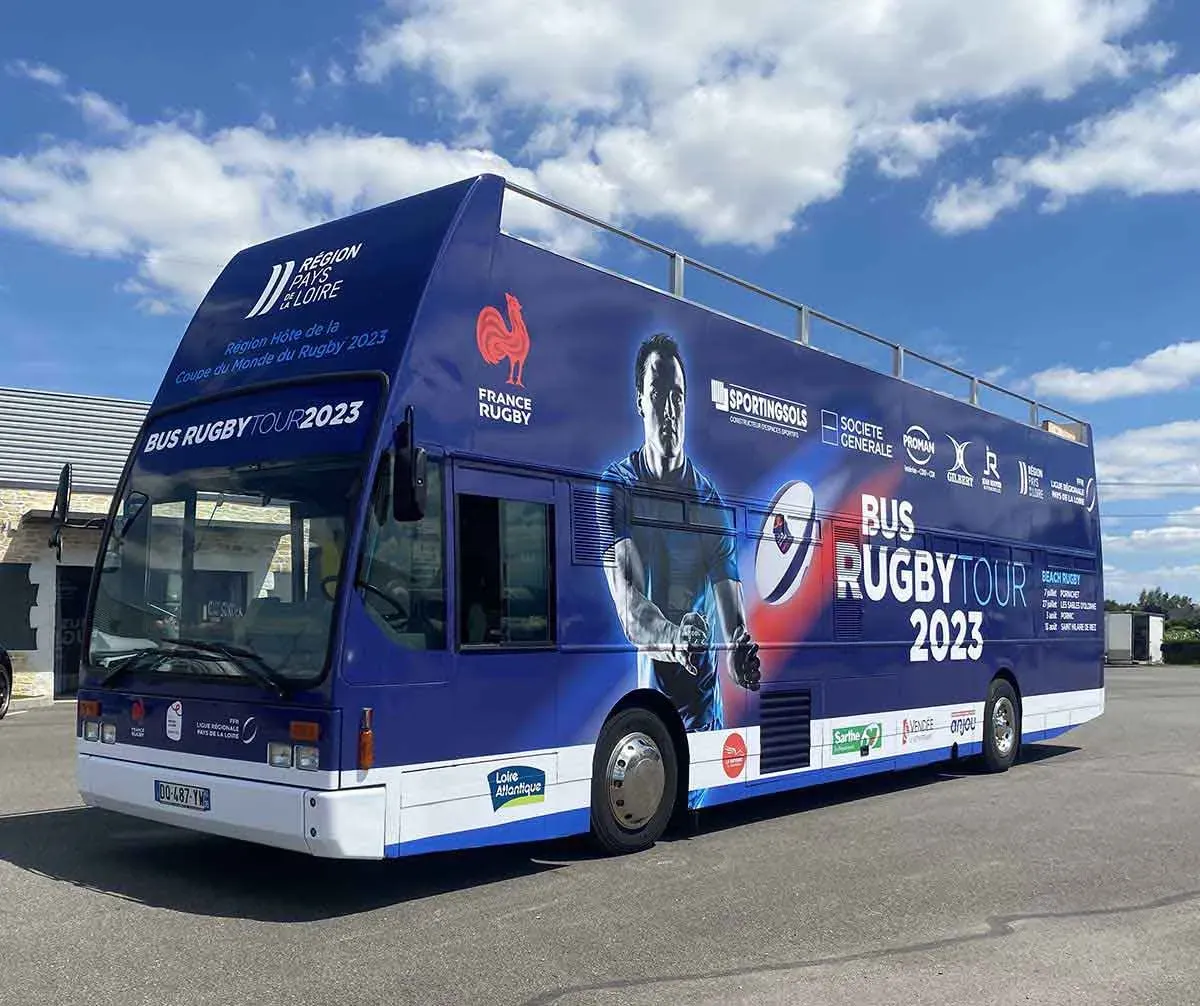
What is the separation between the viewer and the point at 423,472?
6.09m

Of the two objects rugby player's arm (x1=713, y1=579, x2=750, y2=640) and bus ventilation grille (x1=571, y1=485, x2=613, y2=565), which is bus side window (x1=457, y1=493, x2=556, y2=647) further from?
rugby player's arm (x1=713, y1=579, x2=750, y2=640)

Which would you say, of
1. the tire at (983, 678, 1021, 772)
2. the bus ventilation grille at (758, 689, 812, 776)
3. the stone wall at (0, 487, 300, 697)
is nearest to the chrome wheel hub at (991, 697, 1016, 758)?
the tire at (983, 678, 1021, 772)

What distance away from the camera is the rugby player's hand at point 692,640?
8.36 meters

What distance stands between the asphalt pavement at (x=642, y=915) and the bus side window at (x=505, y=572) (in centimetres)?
152

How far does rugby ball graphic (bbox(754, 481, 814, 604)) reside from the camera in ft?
30.7

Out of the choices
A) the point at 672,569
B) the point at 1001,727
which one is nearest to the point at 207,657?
the point at 672,569

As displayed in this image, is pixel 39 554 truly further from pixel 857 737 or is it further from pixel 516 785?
pixel 516 785

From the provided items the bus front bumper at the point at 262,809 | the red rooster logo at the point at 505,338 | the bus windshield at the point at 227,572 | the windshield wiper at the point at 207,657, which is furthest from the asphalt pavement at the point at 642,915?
the red rooster logo at the point at 505,338

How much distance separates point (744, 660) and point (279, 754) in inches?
155

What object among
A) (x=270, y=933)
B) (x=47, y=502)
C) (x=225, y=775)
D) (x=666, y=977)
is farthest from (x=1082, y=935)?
(x=47, y=502)

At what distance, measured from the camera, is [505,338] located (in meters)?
7.25

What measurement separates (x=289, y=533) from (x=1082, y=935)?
4.76 metres

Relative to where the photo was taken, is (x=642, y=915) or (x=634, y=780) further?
(x=634, y=780)

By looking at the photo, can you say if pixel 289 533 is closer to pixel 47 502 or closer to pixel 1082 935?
pixel 1082 935
